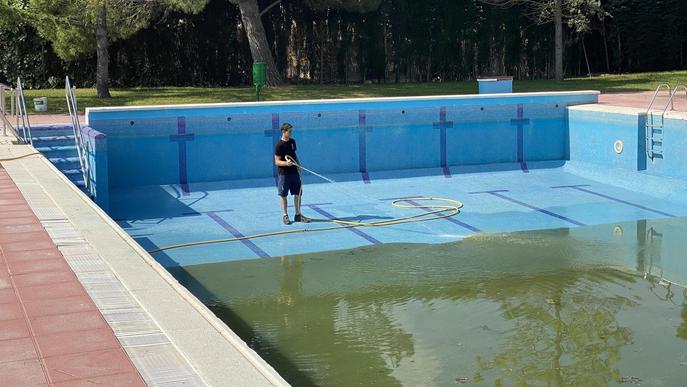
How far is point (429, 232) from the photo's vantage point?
13414mm

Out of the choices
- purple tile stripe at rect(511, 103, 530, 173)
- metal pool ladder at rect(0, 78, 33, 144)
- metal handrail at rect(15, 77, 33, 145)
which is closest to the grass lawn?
metal pool ladder at rect(0, 78, 33, 144)

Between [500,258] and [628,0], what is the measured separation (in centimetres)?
2275

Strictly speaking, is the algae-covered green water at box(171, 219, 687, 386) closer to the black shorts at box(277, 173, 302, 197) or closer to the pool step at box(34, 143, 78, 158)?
the black shorts at box(277, 173, 302, 197)

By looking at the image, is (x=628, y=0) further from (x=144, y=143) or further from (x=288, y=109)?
(x=144, y=143)

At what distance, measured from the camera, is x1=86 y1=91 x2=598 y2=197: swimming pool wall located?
17.1m

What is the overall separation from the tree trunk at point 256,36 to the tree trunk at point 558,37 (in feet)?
28.9

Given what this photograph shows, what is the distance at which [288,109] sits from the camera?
60.5 ft

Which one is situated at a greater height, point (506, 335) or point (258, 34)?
point (258, 34)

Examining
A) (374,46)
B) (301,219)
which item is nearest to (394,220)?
(301,219)

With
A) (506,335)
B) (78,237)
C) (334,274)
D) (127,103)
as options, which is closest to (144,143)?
(127,103)

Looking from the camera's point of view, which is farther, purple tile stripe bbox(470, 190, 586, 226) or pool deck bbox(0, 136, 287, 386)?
purple tile stripe bbox(470, 190, 586, 226)

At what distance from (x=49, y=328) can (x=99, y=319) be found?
0.34m

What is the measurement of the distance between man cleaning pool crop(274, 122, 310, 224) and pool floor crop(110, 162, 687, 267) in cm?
26

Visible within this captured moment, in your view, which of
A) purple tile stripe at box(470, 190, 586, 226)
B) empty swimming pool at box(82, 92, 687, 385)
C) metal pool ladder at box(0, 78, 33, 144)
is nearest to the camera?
empty swimming pool at box(82, 92, 687, 385)
